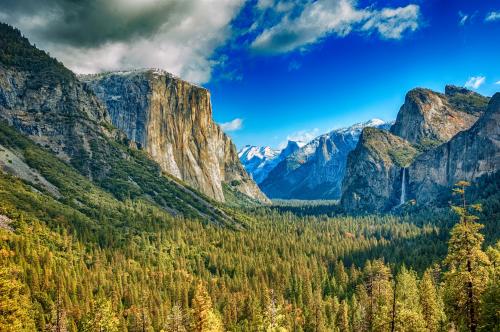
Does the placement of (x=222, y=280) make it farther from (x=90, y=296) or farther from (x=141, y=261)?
(x=90, y=296)

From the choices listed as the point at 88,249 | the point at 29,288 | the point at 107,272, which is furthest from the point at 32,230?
the point at 29,288

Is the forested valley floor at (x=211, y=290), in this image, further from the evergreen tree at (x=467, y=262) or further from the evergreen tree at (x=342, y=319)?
the evergreen tree at (x=342, y=319)

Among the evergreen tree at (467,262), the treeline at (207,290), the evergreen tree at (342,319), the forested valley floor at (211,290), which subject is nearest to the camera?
the evergreen tree at (467,262)

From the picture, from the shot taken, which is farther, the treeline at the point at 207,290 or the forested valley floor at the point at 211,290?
the treeline at the point at 207,290

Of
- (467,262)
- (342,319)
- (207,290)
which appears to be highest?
(467,262)

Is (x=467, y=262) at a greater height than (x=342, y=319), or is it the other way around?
(x=467, y=262)

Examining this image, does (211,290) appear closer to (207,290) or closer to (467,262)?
(207,290)

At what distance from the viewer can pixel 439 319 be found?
275 ft

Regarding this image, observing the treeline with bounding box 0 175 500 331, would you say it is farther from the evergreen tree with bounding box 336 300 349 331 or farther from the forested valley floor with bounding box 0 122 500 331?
the evergreen tree with bounding box 336 300 349 331

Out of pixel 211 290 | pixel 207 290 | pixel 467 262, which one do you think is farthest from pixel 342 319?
pixel 467 262

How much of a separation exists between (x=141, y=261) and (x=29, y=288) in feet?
226

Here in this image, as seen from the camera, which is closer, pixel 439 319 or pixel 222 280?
pixel 439 319

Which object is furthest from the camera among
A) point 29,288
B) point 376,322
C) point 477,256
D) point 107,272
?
point 107,272

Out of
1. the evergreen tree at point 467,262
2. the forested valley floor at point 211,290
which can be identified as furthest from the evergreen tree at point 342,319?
the evergreen tree at point 467,262
